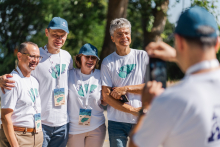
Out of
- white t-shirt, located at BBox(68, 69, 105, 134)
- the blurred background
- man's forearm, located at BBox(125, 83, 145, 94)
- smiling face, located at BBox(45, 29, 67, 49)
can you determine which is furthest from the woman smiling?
the blurred background

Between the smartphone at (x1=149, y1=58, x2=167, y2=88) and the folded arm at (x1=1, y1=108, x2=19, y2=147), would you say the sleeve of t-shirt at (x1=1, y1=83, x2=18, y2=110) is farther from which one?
the smartphone at (x1=149, y1=58, x2=167, y2=88)

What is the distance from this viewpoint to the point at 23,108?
2.87 m

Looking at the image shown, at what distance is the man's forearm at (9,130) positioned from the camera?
2.71m

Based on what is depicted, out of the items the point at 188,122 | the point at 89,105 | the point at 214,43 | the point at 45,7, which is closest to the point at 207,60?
the point at 214,43

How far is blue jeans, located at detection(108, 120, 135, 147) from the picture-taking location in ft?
10.8

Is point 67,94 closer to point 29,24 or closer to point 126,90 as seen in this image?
point 126,90

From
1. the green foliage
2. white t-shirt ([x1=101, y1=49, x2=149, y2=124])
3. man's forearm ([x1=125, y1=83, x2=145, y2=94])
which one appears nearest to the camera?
man's forearm ([x1=125, y1=83, x2=145, y2=94])

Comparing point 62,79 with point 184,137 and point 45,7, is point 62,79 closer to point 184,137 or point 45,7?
point 184,137

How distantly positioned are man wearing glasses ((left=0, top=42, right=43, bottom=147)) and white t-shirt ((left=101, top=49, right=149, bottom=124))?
3.05 ft

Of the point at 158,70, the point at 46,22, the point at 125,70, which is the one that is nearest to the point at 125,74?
the point at 125,70

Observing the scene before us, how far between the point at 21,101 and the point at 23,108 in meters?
0.09

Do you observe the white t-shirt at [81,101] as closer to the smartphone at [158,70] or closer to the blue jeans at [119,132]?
the blue jeans at [119,132]

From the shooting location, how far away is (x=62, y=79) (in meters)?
3.36

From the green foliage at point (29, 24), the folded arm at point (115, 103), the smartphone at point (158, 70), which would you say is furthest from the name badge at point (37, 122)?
the green foliage at point (29, 24)
